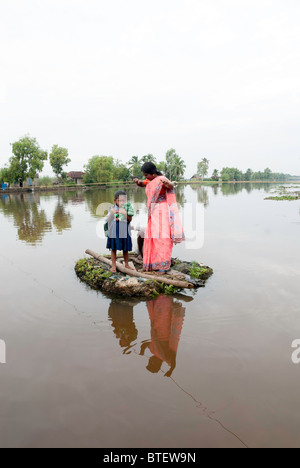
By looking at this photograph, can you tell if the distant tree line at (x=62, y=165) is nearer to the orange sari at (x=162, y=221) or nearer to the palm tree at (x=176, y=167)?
the palm tree at (x=176, y=167)

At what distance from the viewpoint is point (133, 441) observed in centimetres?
237

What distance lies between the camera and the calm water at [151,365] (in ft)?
8.13

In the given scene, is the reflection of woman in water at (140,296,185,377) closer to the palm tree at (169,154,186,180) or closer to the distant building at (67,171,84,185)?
the distant building at (67,171,84,185)

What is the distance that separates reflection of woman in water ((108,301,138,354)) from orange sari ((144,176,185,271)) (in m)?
1.46

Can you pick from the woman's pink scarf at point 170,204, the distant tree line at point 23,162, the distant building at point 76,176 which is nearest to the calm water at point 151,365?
the woman's pink scarf at point 170,204

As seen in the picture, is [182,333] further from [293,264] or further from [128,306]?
[293,264]

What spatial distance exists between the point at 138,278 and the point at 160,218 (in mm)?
1292

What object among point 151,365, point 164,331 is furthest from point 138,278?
point 151,365

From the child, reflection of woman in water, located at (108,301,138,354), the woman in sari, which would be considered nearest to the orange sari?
the woman in sari

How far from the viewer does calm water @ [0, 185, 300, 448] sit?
97.6 inches

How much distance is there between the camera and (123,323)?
14.4 ft

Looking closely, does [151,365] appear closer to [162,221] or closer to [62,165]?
[162,221]

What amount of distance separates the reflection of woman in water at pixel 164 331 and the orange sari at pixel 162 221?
1115 millimetres
